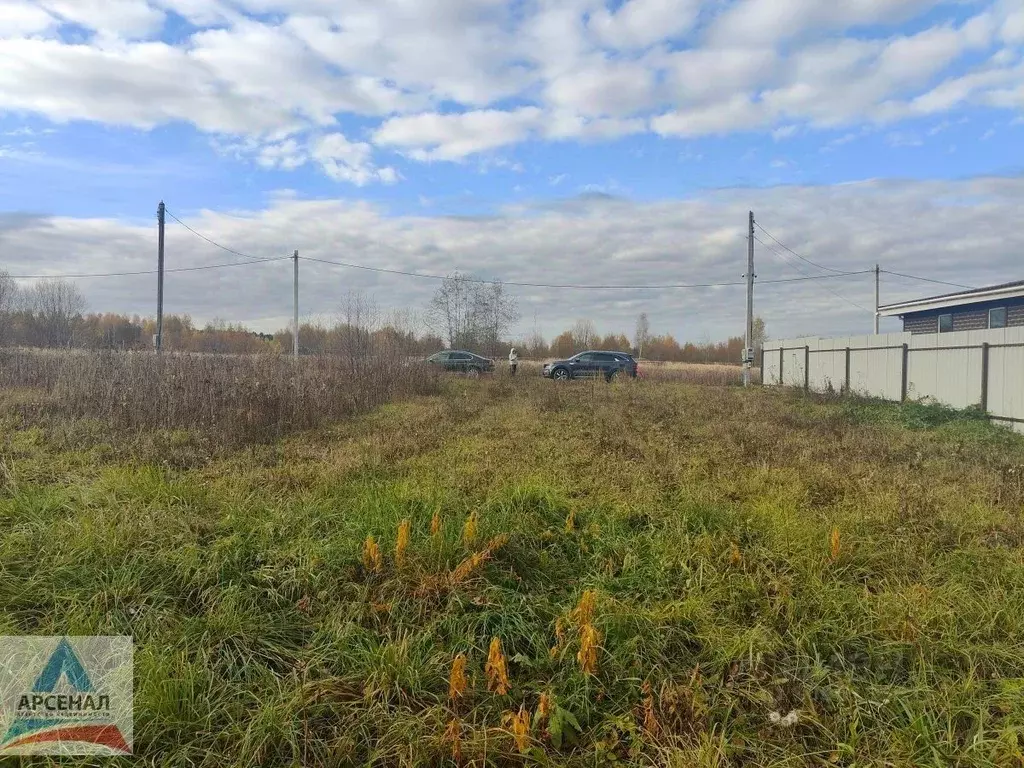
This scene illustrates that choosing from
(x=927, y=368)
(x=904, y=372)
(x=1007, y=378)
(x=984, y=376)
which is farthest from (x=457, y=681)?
(x=904, y=372)

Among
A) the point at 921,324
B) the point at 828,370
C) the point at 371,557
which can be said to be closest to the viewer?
the point at 371,557

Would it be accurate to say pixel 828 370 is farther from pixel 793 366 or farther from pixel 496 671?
pixel 496 671

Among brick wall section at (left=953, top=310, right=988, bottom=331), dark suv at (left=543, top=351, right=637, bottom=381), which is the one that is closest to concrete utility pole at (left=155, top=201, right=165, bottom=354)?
dark suv at (left=543, top=351, right=637, bottom=381)

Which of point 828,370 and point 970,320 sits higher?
point 970,320

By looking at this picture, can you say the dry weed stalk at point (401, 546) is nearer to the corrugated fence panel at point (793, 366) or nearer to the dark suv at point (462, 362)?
the corrugated fence panel at point (793, 366)

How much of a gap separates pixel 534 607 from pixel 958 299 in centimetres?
2301

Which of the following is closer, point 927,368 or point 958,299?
point 927,368

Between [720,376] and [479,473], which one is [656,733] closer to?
[479,473]

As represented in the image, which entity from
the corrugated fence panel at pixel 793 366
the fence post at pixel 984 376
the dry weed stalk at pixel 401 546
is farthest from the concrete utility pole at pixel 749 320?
the dry weed stalk at pixel 401 546

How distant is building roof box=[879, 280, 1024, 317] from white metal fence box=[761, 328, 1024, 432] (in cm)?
579

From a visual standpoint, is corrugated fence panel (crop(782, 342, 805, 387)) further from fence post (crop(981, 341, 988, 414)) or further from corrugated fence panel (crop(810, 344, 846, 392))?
fence post (crop(981, 341, 988, 414))

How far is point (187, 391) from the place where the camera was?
8898 mm

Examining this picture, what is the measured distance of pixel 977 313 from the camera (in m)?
19.3

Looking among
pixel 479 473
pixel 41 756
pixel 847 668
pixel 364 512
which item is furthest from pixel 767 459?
pixel 41 756
